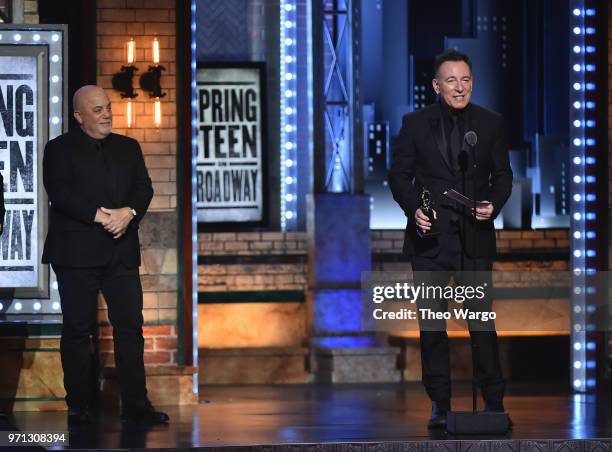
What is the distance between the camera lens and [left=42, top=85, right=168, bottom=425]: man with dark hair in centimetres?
644

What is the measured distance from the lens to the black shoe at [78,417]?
21.1ft

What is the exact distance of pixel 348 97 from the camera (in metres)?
→ 10.1

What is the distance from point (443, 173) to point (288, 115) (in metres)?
4.80

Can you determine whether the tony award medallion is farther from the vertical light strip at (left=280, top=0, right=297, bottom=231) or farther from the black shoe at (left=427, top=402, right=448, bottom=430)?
the vertical light strip at (left=280, top=0, right=297, bottom=231)

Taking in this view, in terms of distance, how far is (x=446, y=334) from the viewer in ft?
19.4

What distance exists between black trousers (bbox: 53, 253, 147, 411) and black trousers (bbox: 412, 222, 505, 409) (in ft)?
5.03

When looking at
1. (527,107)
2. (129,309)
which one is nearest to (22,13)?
(129,309)

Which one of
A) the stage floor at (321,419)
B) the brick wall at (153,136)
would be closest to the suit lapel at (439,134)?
the stage floor at (321,419)

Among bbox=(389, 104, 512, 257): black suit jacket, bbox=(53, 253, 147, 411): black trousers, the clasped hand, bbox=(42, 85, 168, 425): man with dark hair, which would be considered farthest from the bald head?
bbox=(389, 104, 512, 257): black suit jacket

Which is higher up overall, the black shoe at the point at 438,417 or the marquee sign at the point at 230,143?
the marquee sign at the point at 230,143

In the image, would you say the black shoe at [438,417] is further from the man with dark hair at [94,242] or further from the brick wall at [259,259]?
the brick wall at [259,259]

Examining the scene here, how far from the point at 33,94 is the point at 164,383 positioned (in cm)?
181

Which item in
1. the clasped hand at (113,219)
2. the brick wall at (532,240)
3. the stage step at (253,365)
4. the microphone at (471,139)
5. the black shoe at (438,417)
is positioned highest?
the microphone at (471,139)

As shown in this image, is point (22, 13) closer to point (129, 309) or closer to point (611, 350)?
point (129, 309)
